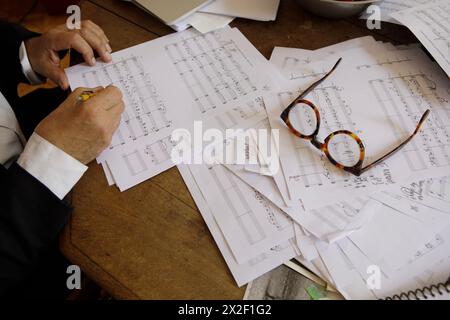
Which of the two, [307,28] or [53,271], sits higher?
[307,28]

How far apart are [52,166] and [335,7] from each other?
65 centimetres

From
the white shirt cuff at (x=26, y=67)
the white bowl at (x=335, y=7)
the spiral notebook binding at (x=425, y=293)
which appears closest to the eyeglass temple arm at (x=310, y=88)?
the white bowl at (x=335, y=7)

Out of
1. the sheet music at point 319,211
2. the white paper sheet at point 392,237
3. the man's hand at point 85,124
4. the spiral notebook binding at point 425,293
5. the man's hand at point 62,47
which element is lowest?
the spiral notebook binding at point 425,293

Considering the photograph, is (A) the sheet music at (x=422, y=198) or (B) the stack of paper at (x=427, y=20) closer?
(A) the sheet music at (x=422, y=198)

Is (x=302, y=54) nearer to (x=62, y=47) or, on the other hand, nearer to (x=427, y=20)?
(x=427, y=20)

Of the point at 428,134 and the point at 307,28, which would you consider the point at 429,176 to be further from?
the point at 307,28

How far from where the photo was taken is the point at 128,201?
0.58 metres

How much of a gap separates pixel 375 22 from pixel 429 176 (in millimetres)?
406

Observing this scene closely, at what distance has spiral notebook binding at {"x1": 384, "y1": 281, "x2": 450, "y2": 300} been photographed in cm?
50

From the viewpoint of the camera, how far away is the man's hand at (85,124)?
593 millimetres

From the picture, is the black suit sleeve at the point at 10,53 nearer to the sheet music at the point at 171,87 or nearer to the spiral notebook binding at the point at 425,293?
the sheet music at the point at 171,87

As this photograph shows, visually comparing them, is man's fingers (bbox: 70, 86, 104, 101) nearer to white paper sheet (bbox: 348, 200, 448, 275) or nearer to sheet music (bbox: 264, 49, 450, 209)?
sheet music (bbox: 264, 49, 450, 209)

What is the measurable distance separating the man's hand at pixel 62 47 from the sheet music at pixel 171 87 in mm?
24
